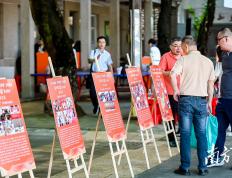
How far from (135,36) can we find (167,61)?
3545 mm

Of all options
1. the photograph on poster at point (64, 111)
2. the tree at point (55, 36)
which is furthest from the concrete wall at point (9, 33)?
the photograph on poster at point (64, 111)

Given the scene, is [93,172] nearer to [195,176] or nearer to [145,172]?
[145,172]

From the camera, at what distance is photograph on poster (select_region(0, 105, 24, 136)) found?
6.57 metres

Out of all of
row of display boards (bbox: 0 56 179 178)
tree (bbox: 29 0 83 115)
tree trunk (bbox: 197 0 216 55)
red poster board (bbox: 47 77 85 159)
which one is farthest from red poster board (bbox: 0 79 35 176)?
tree trunk (bbox: 197 0 216 55)

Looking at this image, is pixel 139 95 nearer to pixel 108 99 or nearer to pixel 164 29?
pixel 108 99

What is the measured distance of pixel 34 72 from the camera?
20688 mm

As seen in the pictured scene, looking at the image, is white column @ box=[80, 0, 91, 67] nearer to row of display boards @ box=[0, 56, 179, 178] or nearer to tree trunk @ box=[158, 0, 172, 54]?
tree trunk @ box=[158, 0, 172, 54]

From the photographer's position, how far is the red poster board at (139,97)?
9.51 metres

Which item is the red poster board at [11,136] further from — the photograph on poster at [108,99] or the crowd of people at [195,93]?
the crowd of people at [195,93]

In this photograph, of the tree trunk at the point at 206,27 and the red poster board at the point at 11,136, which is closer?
the red poster board at the point at 11,136

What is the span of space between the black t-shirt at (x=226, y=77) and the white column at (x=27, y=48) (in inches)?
453

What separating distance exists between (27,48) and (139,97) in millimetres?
10793

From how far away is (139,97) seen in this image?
31.8ft

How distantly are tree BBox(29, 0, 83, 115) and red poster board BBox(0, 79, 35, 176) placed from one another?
315 inches
